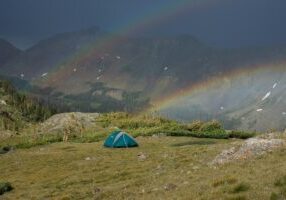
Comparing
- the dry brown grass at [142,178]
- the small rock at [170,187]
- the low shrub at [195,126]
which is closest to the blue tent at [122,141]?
the dry brown grass at [142,178]

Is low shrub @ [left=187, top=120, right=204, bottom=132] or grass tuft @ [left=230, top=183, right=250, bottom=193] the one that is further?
low shrub @ [left=187, top=120, right=204, bottom=132]

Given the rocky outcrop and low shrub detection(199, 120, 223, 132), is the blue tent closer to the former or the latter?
low shrub detection(199, 120, 223, 132)

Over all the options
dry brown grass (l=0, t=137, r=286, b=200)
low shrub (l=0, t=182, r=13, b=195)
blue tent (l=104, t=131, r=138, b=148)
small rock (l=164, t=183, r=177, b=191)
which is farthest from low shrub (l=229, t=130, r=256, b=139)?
small rock (l=164, t=183, r=177, b=191)

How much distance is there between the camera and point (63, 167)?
53.4 m

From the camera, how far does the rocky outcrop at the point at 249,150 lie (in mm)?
35312

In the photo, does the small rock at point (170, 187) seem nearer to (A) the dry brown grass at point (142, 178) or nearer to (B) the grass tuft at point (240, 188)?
(A) the dry brown grass at point (142, 178)

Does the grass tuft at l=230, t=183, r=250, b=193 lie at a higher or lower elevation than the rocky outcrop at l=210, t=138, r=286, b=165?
lower

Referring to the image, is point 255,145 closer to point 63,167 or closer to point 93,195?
point 93,195

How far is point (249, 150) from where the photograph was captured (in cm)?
3678

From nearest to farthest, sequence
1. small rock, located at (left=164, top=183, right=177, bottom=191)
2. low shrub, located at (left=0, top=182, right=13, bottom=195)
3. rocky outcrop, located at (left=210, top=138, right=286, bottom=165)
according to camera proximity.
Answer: small rock, located at (left=164, top=183, right=177, bottom=191) < rocky outcrop, located at (left=210, top=138, right=286, bottom=165) < low shrub, located at (left=0, top=182, right=13, bottom=195)

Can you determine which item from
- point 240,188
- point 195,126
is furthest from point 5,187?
point 195,126

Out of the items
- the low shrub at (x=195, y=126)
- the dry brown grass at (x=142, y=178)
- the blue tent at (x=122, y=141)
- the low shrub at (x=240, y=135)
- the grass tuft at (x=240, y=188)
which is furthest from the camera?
the low shrub at (x=195, y=126)

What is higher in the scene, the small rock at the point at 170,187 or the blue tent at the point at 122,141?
the blue tent at the point at 122,141

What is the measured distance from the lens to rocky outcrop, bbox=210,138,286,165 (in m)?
35.3
